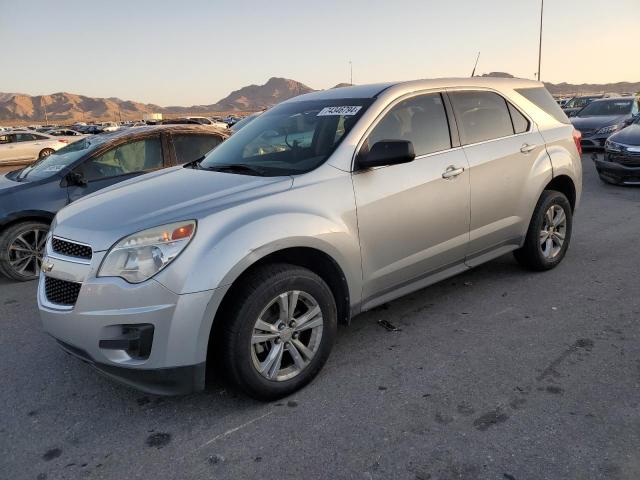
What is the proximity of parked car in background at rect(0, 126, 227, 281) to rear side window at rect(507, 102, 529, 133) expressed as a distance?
3825mm

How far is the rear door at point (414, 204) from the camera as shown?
333cm

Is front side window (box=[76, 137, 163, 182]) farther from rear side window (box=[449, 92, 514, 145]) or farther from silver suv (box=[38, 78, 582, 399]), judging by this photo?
rear side window (box=[449, 92, 514, 145])

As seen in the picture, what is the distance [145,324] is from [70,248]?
2.41ft

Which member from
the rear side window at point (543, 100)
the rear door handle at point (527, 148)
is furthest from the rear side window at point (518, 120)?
the rear side window at point (543, 100)

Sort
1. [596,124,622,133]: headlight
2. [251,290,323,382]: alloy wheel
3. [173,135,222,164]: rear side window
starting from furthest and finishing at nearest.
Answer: [596,124,622,133]: headlight, [173,135,222,164]: rear side window, [251,290,323,382]: alloy wheel

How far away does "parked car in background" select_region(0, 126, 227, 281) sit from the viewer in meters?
5.41

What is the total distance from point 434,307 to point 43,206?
4171 mm

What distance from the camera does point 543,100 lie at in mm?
4895

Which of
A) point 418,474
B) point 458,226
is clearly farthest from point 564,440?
point 458,226

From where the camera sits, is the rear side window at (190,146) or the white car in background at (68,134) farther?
the white car in background at (68,134)

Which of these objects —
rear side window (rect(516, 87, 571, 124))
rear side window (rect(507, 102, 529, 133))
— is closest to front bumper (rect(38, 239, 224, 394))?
rear side window (rect(507, 102, 529, 133))

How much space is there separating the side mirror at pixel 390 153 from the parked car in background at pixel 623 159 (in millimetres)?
7543

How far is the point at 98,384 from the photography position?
3.27m

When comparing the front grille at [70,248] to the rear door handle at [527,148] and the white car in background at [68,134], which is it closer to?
the rear door handle at [527,148]
